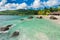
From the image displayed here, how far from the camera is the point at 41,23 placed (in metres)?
1.78

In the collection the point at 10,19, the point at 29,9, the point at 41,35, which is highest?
the point at 29,9

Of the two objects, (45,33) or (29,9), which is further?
(29,9)

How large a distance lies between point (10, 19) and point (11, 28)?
15cm

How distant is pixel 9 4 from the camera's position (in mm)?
1890

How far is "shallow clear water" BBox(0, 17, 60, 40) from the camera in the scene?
1706 mm

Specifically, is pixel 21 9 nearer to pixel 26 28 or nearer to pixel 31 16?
pixel 31 16

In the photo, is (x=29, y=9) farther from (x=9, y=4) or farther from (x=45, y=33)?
(x=45, y=33)

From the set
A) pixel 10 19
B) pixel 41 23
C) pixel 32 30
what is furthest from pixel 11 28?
pixel 41 23

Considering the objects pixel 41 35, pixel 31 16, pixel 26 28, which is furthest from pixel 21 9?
pixel 41 35

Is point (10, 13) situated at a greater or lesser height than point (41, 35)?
greater

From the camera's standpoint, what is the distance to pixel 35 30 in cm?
175

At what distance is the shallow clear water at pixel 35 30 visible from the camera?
1706mm

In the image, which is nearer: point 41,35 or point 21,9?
point 41,35

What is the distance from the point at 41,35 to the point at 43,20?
233 millimetres
